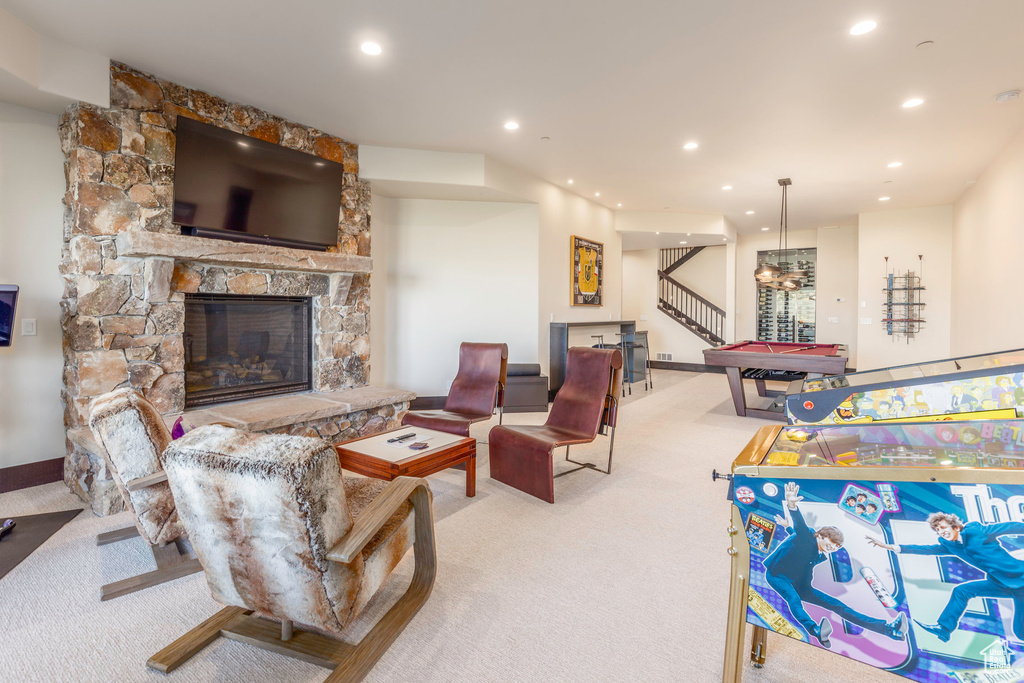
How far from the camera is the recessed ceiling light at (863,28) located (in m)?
2.74

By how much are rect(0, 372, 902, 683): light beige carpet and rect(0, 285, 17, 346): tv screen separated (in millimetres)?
1119

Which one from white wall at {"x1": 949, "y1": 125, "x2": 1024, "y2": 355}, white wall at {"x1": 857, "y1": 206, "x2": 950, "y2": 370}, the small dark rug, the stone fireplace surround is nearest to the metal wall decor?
white wall at {"x1": 857, "y1": 206, "x2": 950, "y2": 370}

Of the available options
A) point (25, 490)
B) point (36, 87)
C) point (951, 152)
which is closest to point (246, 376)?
point (25, 490)

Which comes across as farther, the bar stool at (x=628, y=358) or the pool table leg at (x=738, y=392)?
the bar stool at (x=628, y=358)

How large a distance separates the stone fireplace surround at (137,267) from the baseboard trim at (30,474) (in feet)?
0.61

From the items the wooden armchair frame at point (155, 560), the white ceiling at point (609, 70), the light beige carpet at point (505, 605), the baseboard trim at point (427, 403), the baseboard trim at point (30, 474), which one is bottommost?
the light beige carpet at point (505, 605)

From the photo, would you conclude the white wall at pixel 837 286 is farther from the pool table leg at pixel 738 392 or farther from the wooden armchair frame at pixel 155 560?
the wooden armchair frame at pixel 155 560

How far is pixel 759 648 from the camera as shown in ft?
5.59

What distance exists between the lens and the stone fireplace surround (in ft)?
10.4

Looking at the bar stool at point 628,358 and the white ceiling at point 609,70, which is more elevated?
the white ceiling at point 609,70

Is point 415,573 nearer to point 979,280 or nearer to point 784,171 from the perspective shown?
point 784,171

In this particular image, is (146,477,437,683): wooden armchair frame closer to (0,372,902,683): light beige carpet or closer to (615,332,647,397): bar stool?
(0,372,902,683): light beige carpet

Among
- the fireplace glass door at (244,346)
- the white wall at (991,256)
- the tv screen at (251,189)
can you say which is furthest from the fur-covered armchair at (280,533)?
the white wall at (991,256)

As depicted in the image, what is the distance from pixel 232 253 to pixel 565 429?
9.68 ft
